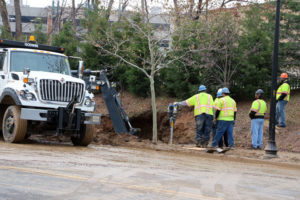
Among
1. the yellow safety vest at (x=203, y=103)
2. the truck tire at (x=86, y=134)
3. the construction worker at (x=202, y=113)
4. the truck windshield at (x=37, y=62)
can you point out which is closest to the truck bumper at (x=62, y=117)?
the truck tire at (x=86, y=134)

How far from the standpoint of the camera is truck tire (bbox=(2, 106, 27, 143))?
42.6 feet

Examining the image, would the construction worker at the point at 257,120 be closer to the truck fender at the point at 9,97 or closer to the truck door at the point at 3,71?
the truck fender at the point at 9,97

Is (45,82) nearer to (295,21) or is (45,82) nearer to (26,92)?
(26,92)

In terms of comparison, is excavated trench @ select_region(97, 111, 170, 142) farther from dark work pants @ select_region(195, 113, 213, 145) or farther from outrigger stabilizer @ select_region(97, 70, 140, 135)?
dark work pants @ select_region(195, 113, 213, 145)

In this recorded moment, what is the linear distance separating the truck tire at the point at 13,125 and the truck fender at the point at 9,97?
28cm

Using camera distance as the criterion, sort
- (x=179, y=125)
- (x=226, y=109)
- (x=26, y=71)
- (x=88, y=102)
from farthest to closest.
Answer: (x=179, y=125), (x=226, y=109), (x=88, y=102), (x=26, y=71)

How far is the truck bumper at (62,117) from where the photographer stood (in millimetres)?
12734

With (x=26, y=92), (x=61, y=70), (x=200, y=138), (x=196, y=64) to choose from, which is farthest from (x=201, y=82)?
(x=26, y=92)

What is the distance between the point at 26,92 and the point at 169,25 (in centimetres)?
820

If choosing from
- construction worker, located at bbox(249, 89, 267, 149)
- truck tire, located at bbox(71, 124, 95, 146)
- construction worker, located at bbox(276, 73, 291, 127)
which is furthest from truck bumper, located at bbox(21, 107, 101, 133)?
construction worker, located at bbox(276, 73, 291, 127)

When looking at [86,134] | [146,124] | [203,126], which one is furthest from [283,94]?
[146,124]

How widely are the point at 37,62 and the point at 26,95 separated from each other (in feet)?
4.98

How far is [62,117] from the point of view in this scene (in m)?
13.1

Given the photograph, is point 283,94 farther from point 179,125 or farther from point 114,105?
point 114,105
